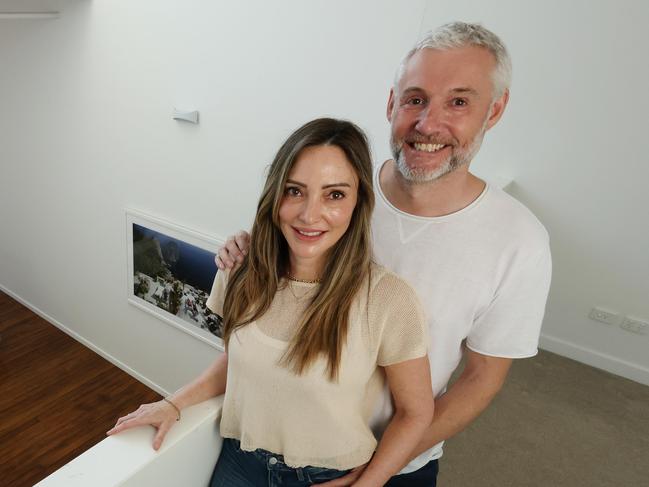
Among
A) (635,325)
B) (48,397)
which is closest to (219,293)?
(635,325)

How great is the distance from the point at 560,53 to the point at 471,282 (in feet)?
5.23

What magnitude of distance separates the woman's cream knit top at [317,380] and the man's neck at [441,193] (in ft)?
0.75

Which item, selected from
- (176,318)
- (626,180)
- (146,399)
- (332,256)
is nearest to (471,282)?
(332,256)

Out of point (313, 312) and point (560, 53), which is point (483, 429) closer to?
point (313, 312)

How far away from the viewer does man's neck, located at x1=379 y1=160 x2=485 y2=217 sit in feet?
3.64

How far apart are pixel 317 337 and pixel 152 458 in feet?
1.48

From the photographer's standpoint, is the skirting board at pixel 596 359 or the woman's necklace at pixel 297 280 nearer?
the woman's necklace at pixel 297 280

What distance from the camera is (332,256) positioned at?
1.07m

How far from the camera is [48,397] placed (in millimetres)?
3738

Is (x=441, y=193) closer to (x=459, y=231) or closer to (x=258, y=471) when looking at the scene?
(x=459, y=231)

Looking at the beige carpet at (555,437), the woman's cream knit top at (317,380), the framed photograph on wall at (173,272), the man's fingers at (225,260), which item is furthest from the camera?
the framed photograph on wall at (173,272)

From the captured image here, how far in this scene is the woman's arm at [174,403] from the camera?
1007 millimetres

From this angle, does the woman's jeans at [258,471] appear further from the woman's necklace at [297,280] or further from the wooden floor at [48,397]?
the wooden floor at [48,397]

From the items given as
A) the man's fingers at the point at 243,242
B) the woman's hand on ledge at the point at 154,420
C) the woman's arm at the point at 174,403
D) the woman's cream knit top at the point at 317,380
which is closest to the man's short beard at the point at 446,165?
the woman's cream knit top at the point at 317,380
